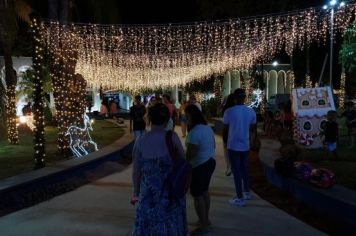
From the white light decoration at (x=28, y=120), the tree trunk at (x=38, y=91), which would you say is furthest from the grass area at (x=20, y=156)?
the white light decoration at (x=28, y=120)

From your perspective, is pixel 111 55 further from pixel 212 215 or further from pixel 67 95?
pixel 212 215

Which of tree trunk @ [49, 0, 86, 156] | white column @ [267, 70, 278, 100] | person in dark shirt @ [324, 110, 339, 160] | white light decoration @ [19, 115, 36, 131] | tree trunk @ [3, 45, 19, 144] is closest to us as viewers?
person in dark shirt @ [324, 110, 339, 160]

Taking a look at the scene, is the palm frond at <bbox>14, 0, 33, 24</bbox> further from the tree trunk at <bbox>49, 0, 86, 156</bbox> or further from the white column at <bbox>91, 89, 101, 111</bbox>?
the white column at <bbox>91, 89, 101, 111</bbox>

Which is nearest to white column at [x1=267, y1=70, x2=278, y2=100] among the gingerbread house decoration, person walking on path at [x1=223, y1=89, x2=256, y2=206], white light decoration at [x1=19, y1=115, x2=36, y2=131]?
white light decoration at [x1=19, y1=115, x2=36, y2=131]

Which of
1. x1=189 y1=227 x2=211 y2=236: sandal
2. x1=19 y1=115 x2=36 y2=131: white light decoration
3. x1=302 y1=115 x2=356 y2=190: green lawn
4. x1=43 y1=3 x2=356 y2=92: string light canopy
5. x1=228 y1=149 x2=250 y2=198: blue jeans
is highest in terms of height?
x1=43 y1=3 x2=356 y2=92: string light canopy

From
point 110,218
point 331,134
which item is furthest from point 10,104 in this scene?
point 110,218

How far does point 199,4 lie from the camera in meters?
28.1

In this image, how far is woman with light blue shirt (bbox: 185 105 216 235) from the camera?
5.46 m

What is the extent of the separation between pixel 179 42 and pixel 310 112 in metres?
9.03

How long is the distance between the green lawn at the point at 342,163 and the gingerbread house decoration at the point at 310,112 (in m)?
0.45

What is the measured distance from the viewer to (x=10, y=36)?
51.7 feet

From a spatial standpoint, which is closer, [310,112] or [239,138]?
[239,138]

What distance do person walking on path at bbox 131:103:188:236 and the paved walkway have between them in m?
1.81

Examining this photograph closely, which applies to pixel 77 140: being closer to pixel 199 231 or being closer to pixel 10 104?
pixel 10 104
